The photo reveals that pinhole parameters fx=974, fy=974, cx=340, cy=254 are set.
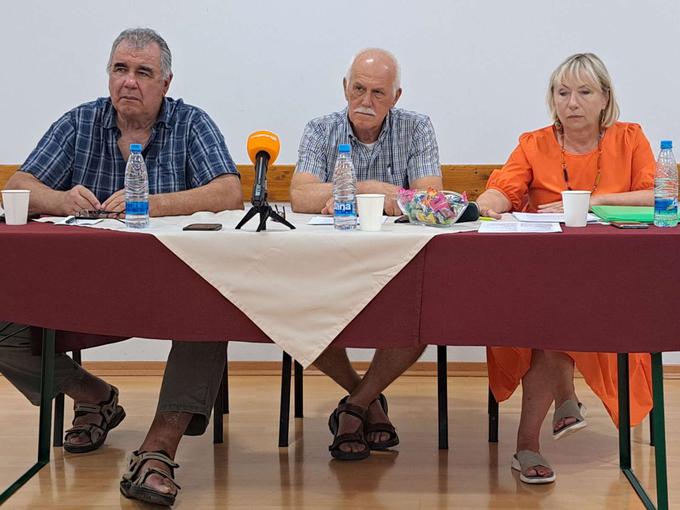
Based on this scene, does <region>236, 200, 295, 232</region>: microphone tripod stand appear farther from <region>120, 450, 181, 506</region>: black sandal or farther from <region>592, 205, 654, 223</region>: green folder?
<region>592, 205, 654, 223</region>: green folder

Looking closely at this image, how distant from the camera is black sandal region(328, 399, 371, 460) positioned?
2.84 meters

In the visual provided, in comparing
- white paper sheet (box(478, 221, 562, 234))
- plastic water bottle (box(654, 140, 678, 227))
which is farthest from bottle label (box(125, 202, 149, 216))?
plastic water bottle (box(654, 140, 678, 227))

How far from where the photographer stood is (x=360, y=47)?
12.7 ft

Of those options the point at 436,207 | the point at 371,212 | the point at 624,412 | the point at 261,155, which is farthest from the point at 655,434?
the point at 261,155

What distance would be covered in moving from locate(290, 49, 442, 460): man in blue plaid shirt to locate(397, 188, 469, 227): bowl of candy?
0.34 m

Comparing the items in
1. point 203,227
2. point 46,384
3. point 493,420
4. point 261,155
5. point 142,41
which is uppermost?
point 142,41

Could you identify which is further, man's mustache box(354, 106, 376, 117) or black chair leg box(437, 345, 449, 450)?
man's mustache box(354, 106, 376, 117)

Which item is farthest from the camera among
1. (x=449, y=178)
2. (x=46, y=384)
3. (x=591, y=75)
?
(x=449, y=178)

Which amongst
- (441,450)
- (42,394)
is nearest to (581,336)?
(441,450)

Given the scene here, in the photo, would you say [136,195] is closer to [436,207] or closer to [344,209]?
[344,209]

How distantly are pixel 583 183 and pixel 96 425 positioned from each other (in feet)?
5.50

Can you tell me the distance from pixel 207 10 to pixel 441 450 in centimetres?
201

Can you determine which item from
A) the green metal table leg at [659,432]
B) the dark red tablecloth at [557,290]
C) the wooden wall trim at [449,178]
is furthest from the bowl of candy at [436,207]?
the wooden wall trim at [449,178]

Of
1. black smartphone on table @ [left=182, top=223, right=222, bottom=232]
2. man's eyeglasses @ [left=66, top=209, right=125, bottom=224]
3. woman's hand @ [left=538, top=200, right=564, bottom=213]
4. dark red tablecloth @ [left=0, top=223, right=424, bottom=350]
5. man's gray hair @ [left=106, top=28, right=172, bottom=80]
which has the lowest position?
dark red tablecloth @ [left=0, top=223, right=424, bottom=350]
